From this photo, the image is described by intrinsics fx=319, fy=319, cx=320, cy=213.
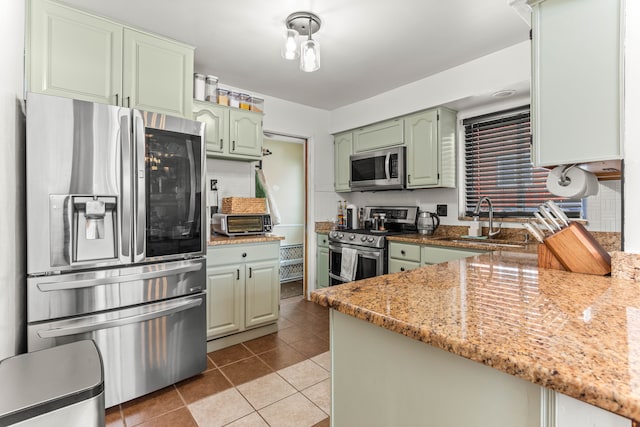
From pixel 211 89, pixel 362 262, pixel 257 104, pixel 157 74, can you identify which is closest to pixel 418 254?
pixel 362 262

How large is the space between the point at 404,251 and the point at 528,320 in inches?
90.0

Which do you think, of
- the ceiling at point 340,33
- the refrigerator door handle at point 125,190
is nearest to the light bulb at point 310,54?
the ceiling at point 340,33

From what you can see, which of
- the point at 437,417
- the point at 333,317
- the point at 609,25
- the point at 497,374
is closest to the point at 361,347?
the point at 333,317

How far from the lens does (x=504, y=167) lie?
3.01m

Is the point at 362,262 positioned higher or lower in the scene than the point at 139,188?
lower

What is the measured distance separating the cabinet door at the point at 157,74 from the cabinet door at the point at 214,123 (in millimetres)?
438

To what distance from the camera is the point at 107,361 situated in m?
1.79

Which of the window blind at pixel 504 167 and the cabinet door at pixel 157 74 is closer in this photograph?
the cabinet door at pixel 157 74

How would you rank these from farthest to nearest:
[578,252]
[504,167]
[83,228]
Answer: [504,167] < [83,228] < [578,252]

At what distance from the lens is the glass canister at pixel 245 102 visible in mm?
3153

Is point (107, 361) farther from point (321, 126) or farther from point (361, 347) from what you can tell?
Result: point (321, 126)

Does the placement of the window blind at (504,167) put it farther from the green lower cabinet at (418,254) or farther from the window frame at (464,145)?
the green lower cabinet at (418,254)

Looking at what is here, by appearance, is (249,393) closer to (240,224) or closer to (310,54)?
(240,224)

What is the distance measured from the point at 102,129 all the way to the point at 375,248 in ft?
8.07
